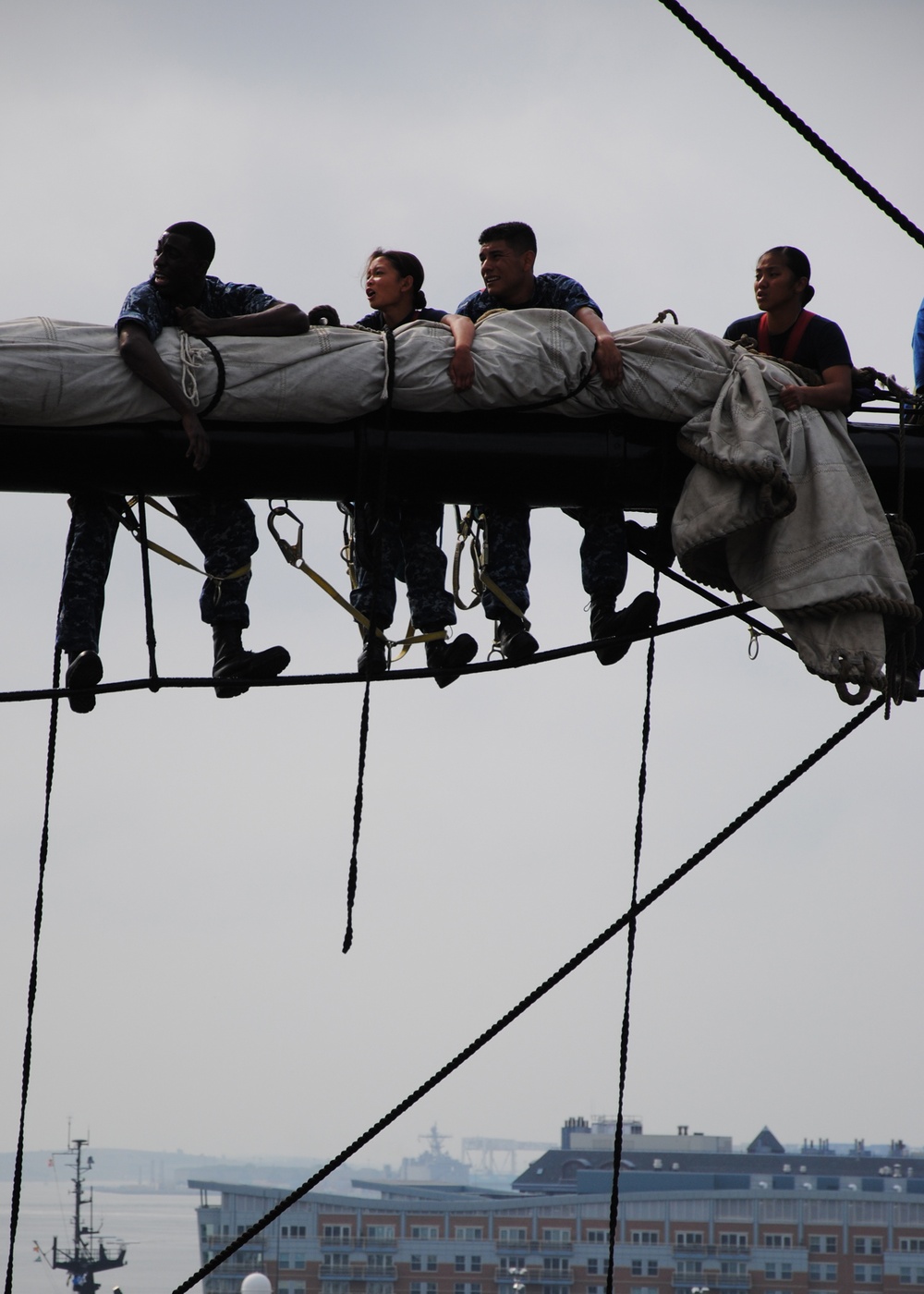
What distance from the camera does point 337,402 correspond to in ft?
17.4

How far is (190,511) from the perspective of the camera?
219 inches

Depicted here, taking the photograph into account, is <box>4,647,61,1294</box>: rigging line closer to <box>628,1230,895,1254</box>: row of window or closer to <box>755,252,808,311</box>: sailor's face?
<box>755,252,808,311</box>: sailor's face

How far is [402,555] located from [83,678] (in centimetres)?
120

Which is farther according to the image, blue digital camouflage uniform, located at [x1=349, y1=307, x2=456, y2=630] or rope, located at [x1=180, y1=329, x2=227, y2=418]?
blue digital camouflage uniform, located at [x1=349, y1=307, x2=456, y2=630]

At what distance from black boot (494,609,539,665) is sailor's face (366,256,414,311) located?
44.8 inches

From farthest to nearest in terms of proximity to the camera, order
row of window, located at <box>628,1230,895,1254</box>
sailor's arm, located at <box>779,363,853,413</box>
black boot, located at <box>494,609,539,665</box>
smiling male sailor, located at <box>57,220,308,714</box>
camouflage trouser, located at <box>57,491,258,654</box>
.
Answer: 1. row of window, located at <box>628,1230,895,1254</box>
2. black boot, located at <box>494,609,539,665</box>
3. sailor's arm, located at <box>779,363,853,413</box>
4. camouflage trouser, located at <box>57,491,258,654</box>
5. smiling male sailor, located at <box>57,220,308,714</box>

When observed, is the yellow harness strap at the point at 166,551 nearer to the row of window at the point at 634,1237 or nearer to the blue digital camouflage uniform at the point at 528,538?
the blue digital camouflage uniform at the point at 528,538

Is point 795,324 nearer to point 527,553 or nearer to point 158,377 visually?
point 527,553

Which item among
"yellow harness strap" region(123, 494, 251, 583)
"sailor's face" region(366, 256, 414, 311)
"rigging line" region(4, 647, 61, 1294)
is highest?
"sailor's face" region(366, 256, 414, 311)

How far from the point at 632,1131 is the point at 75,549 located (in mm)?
79315

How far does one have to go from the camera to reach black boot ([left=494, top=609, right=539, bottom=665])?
562 cm

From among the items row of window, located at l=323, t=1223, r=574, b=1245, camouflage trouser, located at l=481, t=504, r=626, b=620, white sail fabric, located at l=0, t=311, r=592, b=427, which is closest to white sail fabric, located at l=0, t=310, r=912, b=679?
white sail fabric, located at l=0, t=311, r=592, b=427

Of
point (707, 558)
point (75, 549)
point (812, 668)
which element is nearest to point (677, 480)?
point (707, 558)

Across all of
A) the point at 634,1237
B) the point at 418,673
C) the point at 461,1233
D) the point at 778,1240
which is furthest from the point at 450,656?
the point at 634,1237
